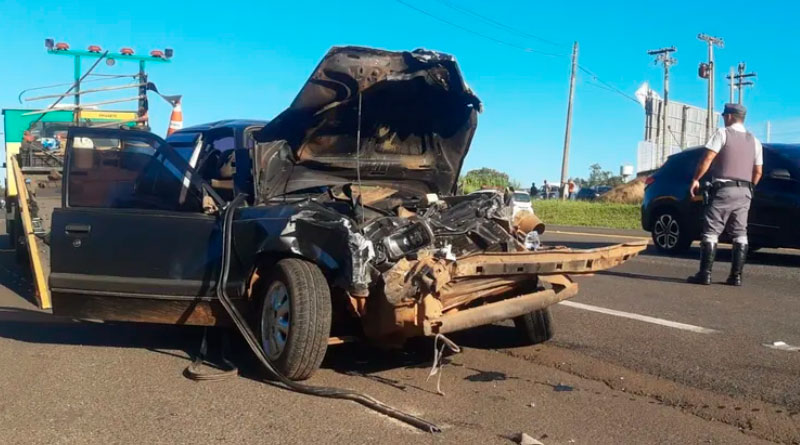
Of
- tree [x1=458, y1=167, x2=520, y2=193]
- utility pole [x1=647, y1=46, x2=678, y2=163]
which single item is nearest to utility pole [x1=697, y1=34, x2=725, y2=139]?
utility pole [x1=647, y1=46, x2=678, y2=163]

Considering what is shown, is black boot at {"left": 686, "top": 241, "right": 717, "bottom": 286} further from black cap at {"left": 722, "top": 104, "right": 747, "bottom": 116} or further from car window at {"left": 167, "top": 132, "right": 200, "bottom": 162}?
car window at {"left": 167, "top": 132, "right": 200, "bottom": 162}

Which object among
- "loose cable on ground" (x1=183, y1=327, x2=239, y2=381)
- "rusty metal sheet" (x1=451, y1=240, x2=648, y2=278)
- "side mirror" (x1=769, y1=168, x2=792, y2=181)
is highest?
"side mirror" (x1=769, y1=168, x2=792, y2=181)

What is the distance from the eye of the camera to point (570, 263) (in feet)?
→ 15.6

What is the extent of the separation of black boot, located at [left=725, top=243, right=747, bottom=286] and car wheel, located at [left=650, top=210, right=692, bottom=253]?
294 cm

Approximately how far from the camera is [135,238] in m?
5.25

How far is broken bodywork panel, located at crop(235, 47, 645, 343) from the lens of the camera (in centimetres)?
438

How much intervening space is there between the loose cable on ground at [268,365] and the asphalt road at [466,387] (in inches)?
2.3

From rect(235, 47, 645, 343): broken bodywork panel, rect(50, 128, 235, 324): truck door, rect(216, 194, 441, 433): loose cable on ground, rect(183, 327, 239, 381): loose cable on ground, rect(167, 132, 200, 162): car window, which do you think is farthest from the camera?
rect(167, 132, 200, 162): car window

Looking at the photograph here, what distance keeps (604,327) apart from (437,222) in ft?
6.26

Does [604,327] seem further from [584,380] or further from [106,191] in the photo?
[106,191]

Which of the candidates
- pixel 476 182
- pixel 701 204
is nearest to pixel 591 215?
pixel 476 182

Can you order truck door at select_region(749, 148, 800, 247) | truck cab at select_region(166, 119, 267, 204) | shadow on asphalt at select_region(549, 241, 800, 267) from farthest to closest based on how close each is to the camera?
1. shadow on asphalt at select_region(549, 241, 800, 267)
2. truck door at select_region(749, 148, 800, 247)
3. truck cab at select_region(166, 119, 267, 204)

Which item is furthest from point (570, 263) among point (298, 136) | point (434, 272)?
point (298, 136)

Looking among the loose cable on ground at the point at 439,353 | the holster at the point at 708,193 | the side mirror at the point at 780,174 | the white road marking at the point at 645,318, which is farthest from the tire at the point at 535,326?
the side mirror at the point at 780,174
